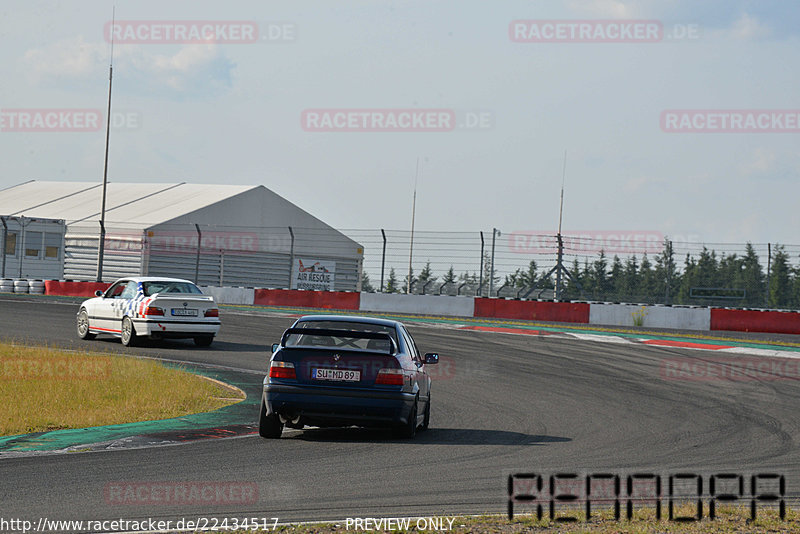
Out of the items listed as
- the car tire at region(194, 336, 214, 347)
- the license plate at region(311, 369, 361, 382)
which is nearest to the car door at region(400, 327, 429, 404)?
the license plate at region(311, 369, 361, 382)

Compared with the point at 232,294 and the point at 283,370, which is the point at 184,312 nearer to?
the point at 283,370

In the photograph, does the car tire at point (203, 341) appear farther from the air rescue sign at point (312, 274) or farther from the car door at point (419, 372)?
the air rescue sign at point (312, 274)

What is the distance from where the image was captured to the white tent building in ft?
121

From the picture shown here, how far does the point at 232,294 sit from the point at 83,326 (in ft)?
43.8

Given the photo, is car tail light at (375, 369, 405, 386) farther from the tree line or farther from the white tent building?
the white tent building

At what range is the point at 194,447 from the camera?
9.23m

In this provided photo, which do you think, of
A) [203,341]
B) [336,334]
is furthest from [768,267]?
[336,334]

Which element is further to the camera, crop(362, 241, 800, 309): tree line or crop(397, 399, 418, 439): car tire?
crop(362, 241, 800, 309): tree line

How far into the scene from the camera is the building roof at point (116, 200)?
46.5 metres

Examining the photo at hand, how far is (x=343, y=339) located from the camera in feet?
34.7

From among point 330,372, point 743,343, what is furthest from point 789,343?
point 330,372

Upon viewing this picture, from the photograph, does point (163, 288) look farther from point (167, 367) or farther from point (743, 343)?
point (743, 343)
